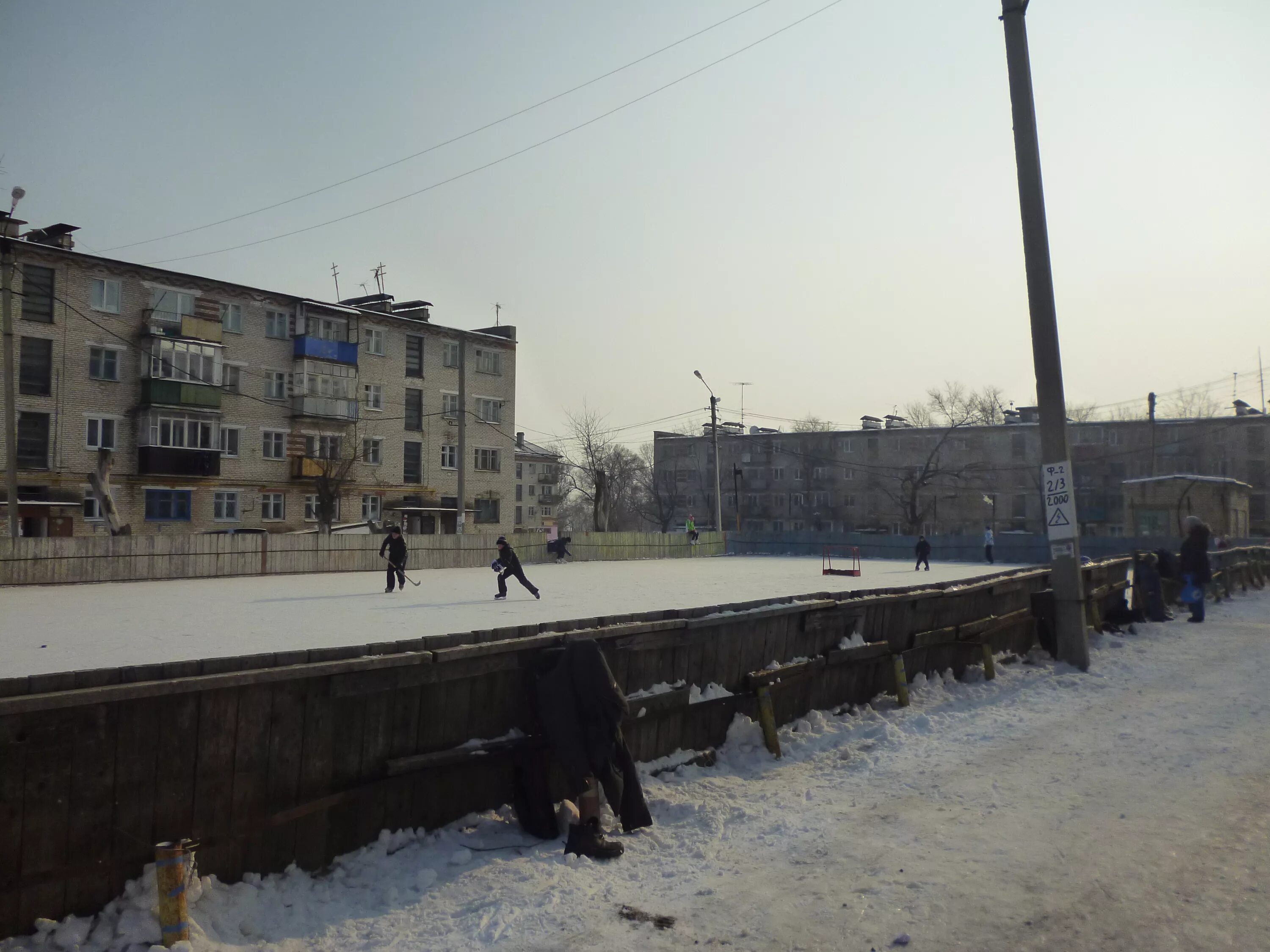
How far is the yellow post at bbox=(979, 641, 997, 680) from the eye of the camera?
10.6m

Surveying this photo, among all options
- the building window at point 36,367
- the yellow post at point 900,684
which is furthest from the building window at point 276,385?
the yellow post at point 900,684

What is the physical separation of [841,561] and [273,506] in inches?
1169

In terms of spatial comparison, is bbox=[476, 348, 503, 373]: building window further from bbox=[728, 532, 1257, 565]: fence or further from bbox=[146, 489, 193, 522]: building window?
bbox=[146, 489, 193, 522]: building window

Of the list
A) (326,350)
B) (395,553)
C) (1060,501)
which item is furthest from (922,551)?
(326,350)

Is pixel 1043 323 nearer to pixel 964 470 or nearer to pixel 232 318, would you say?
pixel 232 318

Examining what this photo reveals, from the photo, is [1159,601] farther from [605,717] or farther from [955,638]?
[605,717]

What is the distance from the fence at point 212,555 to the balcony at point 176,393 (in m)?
9.22

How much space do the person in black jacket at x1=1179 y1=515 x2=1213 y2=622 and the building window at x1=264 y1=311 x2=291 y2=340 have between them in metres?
43.0

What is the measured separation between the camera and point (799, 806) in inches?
239

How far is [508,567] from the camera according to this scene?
839 inches

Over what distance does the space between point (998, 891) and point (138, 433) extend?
1753 inches

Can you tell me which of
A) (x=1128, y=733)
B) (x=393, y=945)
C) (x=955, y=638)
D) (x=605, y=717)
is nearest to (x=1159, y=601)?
(x=955, y=638)

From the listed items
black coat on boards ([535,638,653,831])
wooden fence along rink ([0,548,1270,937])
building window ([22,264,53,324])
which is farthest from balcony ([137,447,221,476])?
black coat on boards ([535,638,653,831])

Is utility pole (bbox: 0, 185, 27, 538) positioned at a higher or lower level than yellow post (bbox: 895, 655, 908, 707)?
higher
